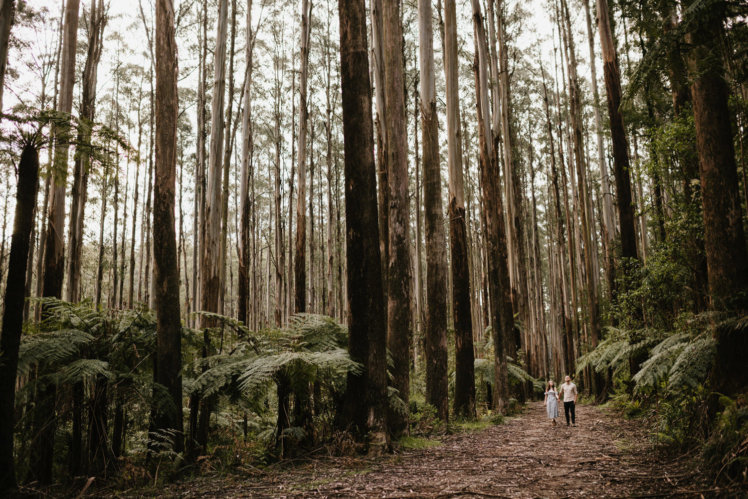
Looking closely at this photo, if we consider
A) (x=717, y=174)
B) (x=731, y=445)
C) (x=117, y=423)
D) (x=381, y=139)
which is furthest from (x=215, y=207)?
(x=731, y=445)

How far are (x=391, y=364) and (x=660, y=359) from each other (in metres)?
3.27

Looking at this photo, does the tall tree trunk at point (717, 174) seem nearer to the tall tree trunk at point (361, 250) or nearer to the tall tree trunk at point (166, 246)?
the tall tree trunk at point (361, 250)

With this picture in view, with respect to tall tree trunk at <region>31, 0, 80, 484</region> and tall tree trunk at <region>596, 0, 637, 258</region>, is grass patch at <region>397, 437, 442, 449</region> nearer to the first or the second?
tall tree trunk at <region>31, 0, 80, 484</region>

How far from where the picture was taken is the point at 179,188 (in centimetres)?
2730

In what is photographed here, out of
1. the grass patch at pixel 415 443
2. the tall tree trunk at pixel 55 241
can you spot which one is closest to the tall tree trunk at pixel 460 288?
the grass patch at pixel 415 443

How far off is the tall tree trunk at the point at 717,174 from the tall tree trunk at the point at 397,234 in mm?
3676

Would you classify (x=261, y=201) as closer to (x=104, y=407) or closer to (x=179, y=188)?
(x=179, y=188)

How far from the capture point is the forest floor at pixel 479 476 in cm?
332

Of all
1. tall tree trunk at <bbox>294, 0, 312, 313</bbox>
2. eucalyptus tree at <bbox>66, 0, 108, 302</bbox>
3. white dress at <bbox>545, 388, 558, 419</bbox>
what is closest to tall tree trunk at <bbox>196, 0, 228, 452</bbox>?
eucalyptus tree at <bbox>66, 0, 108, 302</bbox>

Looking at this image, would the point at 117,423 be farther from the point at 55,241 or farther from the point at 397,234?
the point at 397,234

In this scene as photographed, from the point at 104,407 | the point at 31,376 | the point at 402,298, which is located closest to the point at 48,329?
the point at 31,376

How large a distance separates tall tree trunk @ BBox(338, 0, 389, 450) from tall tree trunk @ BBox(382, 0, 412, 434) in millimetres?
1679

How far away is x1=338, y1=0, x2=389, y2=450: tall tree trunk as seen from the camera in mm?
4781

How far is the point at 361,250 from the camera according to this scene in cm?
500
